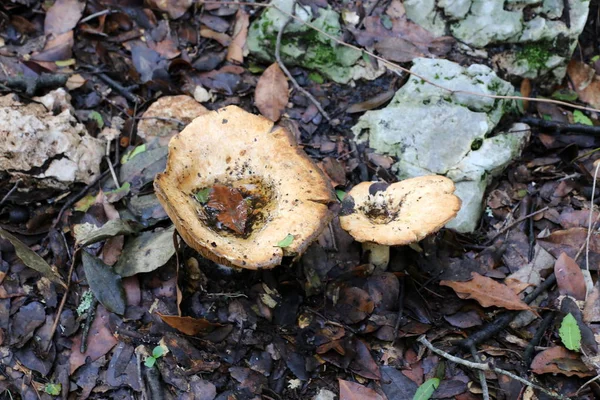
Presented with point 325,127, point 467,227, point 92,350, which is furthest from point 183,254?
point 467,227

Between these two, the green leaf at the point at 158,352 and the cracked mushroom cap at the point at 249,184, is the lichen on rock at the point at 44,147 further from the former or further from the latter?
the green leaf at the point at 158,352

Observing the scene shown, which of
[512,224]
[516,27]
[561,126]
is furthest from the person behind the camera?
[516,27]

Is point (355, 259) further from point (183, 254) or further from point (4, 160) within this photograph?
point (4, 160)

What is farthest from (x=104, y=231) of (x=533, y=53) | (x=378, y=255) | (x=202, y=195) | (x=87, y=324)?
(x=533, y=53)

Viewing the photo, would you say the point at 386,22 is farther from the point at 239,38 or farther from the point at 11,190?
the point at 11,190

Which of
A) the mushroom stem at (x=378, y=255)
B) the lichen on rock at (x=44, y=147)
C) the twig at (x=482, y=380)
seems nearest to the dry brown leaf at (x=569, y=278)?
the twig at (x=482, y=380)

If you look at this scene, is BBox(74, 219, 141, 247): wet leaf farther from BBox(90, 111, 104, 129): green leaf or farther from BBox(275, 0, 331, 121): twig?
BBox(275, 0, 331, 121): twig

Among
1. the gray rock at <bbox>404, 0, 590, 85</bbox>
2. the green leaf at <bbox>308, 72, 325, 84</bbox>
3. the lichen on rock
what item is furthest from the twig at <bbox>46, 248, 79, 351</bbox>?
the gray rock at <bbox>404, 0, 590, 85</bbox>
